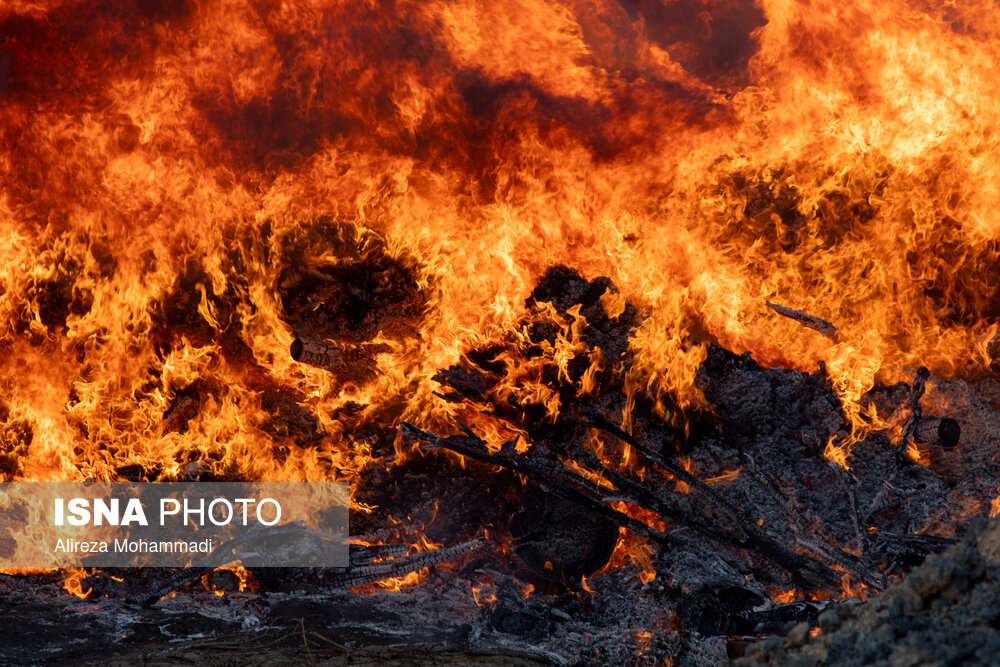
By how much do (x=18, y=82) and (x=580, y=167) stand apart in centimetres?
572

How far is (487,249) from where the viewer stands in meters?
6.69

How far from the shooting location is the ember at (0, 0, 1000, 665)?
6.16 metres

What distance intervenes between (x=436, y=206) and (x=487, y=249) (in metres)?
0.72

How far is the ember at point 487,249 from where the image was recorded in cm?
616

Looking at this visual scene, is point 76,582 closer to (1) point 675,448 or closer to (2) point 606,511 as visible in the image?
(2) point 606,511

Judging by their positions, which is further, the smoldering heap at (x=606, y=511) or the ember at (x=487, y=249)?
the ember at (x=487, y=249)

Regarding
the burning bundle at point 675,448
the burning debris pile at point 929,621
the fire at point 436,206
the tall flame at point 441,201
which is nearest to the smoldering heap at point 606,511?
the burning bundle at point 675,448

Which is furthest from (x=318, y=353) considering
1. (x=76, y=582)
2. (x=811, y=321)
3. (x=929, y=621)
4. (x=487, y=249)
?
(x=929, y=621)

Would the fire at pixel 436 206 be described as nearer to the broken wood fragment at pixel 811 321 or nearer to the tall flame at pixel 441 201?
the tall flame at pixel 441 201

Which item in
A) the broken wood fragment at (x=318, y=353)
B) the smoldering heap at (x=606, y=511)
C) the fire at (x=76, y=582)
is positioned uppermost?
the broken wood fragment at (x=318, y=353)

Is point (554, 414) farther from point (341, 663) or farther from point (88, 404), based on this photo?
point (88, 404)

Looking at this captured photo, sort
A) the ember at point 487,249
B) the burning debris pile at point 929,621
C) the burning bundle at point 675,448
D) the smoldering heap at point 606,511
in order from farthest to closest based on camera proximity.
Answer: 1. the ember at point 487,249
2. the burning bundle at point 675,448
3. the smoldering heap at point 606,511
4. the burning debris pile at point 929,621

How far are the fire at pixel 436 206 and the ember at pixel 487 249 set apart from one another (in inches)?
1.2

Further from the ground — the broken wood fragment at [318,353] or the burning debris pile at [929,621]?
the broken wood fragment at [318,353]
